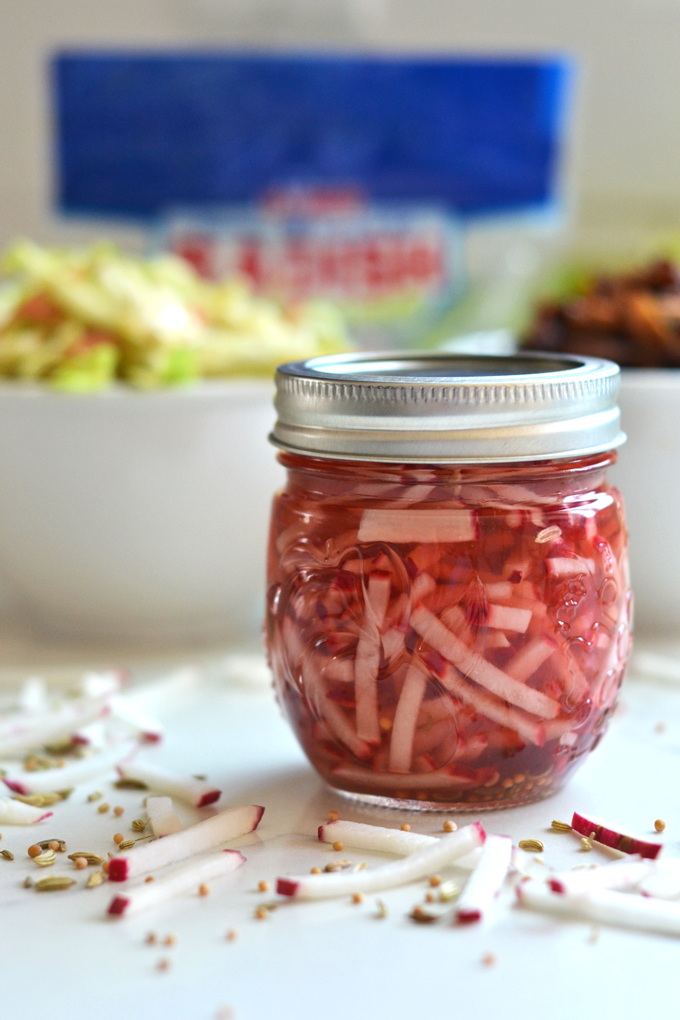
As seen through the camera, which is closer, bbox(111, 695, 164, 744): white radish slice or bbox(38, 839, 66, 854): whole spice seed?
bbox(38, 839, 66, 854): whole spice seed

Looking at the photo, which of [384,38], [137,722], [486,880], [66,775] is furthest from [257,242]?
[486,880]

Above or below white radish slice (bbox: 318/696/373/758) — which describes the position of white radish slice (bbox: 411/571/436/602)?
above

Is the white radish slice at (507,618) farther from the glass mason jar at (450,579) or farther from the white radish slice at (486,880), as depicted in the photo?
the white radish slice at (486,880)

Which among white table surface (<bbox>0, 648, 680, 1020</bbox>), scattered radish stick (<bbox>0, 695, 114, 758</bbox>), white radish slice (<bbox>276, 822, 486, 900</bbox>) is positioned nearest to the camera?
white table surface (<bbox>0, 648, 680, 1020</bbox>)

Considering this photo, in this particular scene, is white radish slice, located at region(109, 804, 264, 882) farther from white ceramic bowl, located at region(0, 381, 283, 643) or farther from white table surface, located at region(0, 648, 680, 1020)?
white ceramic bowl, located at region(0, 381, 283, 643)

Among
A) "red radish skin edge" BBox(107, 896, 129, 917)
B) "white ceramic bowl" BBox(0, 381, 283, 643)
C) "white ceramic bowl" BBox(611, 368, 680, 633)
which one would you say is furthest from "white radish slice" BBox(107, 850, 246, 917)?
"white ceramic bowl" BBox(611, 368, 680, 633)

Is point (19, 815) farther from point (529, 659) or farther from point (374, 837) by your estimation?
point (529, 659)
